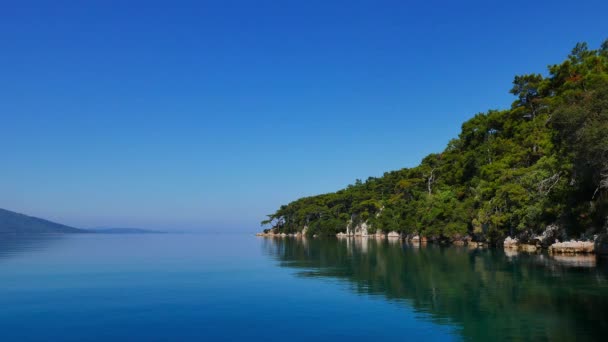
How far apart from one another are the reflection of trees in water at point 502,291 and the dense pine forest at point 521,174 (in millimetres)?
6232

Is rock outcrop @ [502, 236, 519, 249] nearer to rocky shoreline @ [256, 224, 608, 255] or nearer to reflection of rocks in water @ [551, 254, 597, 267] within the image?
rocky shoreline @ [256, 224, 608, 255]

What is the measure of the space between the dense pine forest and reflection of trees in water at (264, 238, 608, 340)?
20.4 ft

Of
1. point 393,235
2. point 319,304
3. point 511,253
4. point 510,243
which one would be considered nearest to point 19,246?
point 393,235

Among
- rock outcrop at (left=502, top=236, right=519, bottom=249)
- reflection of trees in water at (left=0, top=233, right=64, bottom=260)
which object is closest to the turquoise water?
rock outcrop at (left=502, top=236, right=519, bottom=249)

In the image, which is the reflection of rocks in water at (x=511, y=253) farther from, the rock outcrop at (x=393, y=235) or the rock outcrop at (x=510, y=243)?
the rock outcrop at (x=393, y=235)

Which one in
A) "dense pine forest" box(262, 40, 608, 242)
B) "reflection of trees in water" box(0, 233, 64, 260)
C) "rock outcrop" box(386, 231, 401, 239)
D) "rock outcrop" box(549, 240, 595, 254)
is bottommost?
"reflection of trees in water" box(0, 233, 64, 260)

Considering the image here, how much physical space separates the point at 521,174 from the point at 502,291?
32925 millimetres

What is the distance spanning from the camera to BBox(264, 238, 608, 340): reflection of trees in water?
15602mm

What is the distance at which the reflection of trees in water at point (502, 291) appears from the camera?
15602 mm

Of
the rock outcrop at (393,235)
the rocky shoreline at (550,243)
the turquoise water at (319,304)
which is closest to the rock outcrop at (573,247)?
the rocky shoreline at (550,243)

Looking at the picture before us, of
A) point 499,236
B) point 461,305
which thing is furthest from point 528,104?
point 461,305

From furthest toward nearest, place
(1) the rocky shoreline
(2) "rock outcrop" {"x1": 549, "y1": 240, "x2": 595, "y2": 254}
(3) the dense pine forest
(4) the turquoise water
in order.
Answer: (2) "rock outcrop" {"x1": 549, "y1": 240, "x2": 595, "y2": 254}
(1) the rocky shoreline
(3) the dense pine forest
(4) the turquoise water

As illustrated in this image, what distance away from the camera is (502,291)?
23391 mm

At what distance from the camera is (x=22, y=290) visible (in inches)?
1055
